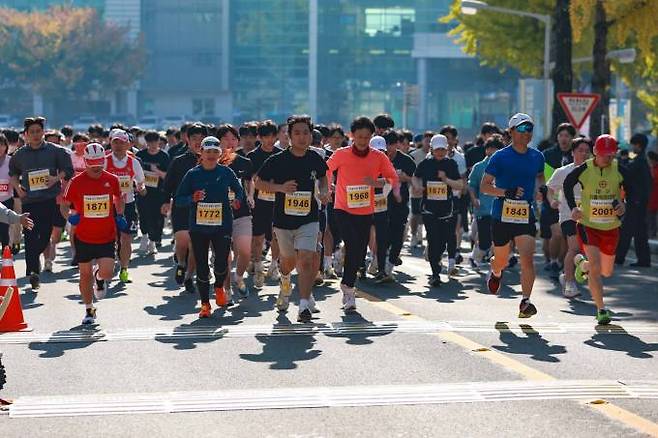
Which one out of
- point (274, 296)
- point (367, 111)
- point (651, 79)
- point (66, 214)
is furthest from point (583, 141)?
point (367, 111)

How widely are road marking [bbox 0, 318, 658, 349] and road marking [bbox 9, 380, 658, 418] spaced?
2.47 metres

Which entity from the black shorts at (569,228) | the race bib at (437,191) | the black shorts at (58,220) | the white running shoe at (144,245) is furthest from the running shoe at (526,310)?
the white running shoe at (144,245)

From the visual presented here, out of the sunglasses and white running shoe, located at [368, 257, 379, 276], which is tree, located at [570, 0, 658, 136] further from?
the sunglasses

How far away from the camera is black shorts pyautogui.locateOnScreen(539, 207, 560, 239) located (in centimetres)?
1752

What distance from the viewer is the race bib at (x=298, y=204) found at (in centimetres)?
1303

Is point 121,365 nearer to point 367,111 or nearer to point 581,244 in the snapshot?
point 581,244

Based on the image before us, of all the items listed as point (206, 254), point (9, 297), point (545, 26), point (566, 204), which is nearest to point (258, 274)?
point (206, 254)

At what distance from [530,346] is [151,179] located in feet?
33.7

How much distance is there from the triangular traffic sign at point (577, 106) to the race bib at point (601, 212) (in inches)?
582

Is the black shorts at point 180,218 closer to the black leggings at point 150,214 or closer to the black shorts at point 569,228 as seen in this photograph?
the black shorts at point 569,228

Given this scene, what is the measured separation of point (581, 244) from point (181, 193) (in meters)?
3.72

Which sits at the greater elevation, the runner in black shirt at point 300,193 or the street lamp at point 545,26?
the street lamp at point 545,26

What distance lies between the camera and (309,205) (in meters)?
13.1

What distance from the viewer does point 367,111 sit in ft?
397
